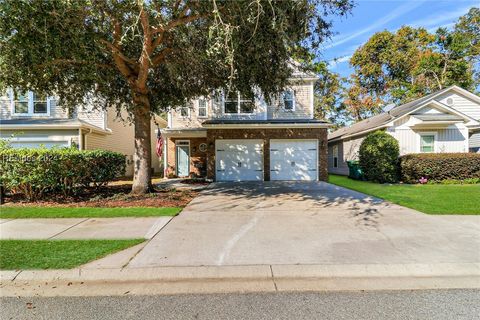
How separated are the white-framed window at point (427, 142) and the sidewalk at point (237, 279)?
14.0 meters

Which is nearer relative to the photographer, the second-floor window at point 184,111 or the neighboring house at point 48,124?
the second-floor window at point 184,111

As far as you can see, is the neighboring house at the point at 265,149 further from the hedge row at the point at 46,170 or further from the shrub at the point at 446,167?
the hedge row at the point at 46,170

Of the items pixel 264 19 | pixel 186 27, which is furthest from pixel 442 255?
pixel 186 27

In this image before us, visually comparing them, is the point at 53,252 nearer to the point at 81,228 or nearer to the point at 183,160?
the point at 81,228

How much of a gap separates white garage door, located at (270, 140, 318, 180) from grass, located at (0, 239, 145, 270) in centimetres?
1081

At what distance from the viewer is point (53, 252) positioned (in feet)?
14.4

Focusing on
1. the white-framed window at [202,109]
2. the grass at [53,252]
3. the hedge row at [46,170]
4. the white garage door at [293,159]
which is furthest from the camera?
the white-framed window at [202,109]

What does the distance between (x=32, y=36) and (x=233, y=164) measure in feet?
33.3

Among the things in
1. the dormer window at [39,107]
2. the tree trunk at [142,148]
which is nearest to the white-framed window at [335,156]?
the tree trunk at [142,148]

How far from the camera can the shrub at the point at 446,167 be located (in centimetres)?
1395

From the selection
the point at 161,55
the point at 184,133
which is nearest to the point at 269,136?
the point at 184,133

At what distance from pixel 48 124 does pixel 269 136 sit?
11.9m

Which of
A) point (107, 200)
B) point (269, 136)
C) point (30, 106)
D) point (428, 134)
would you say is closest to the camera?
point (107, 200)

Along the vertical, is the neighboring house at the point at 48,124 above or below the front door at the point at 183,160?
above
